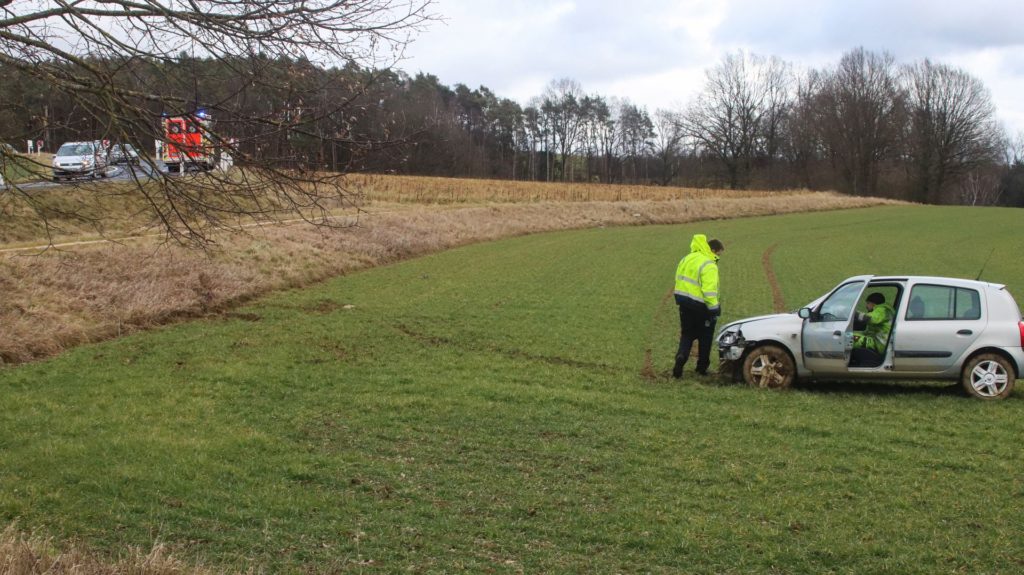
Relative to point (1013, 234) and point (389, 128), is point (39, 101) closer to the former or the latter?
point (389, 128)

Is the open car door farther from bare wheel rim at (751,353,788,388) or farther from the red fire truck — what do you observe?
the red fire truck

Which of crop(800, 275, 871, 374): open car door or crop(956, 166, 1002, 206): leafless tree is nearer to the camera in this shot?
crop(800, 275, 871, 374): open car door

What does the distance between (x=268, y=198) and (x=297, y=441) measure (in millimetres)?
3270

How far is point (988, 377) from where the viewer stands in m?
11.0

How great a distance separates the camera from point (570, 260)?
30953 mm

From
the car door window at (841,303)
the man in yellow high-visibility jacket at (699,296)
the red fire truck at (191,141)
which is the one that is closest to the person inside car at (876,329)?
the car door window at (841,303)

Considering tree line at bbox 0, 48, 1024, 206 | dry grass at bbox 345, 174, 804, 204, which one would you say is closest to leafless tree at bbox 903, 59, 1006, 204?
tree line at bbox 0, 48, 1024, 206

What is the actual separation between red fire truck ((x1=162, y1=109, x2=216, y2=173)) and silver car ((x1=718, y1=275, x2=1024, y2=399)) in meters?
8.25

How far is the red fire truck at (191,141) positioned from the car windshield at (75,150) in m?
0.59

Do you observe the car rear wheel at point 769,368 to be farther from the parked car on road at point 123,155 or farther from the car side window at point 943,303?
the parked car on road at point 123,155

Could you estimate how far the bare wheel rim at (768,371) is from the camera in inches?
466

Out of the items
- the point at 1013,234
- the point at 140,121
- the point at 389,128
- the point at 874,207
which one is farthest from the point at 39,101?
the point at 874,207

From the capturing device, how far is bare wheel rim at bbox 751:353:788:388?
11836mm

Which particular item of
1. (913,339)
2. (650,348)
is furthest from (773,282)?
(913,339)
